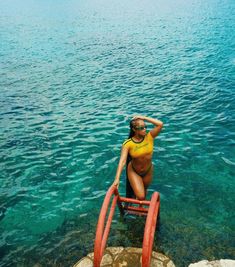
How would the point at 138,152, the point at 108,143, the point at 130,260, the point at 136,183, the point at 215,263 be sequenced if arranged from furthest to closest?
the point at 108,143 → the point at 136,183 → the point at 138,152 → the point at 130,260 → the point at 215,263

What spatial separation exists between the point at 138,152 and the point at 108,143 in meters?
7.81

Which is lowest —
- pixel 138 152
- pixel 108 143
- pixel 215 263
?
pixel 215 263

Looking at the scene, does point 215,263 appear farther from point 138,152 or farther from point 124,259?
point 138,152

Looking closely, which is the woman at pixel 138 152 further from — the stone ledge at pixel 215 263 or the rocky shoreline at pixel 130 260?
the stone ledge at pixel 215 263

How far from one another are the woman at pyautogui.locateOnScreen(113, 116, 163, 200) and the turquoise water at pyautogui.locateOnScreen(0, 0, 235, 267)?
2.02 m

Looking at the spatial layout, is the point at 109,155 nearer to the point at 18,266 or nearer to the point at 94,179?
the point at 94,179

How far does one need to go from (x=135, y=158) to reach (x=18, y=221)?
5722 mm

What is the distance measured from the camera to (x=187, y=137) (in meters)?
17.4

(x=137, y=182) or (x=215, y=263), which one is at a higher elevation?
(x=137, y=182)

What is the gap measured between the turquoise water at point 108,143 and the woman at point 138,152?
2016 millimetres

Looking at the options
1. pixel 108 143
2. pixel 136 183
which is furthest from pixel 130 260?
A: pixel 108 143

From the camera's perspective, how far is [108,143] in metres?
17.5

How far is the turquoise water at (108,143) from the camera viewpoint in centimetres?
1099

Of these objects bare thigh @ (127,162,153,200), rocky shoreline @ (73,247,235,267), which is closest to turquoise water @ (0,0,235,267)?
rocky shoreline @ (73,247,235,267)
